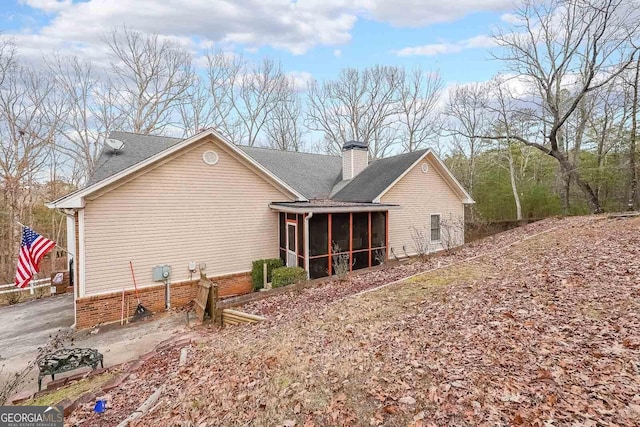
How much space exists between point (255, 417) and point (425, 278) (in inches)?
223

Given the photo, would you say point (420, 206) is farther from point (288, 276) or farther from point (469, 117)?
point (469, 117)

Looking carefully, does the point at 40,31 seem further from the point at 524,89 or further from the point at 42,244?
the point at 524,89

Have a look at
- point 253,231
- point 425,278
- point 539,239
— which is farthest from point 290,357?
point 539,239

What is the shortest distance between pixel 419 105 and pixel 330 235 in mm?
22784

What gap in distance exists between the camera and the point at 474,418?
2898 mm

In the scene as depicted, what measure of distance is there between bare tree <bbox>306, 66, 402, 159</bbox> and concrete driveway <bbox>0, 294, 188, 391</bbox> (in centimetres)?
2483

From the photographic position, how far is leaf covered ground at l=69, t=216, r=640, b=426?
306 cm

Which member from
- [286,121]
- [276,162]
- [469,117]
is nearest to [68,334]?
[276,162]

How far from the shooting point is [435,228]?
52.4 ft

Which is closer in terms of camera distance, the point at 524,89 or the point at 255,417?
the point at 255,417

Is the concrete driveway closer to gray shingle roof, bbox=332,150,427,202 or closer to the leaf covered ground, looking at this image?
the leaf covered ground

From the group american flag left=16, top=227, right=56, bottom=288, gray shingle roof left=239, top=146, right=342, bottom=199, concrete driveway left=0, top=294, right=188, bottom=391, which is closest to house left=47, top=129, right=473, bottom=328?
gray shingle roof left=239, top=146, right=342, bottom=199

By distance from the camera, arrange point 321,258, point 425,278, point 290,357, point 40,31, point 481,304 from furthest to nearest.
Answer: point 40,31
point 321,258
point 425,278
point 481,304
point 290,357

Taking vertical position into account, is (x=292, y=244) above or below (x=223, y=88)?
below
